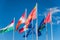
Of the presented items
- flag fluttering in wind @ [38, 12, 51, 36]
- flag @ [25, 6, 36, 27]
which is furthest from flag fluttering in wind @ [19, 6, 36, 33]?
flag fluttering in wind @ [38, 12, 51, 36]

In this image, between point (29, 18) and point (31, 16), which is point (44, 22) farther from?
point (31, 16)

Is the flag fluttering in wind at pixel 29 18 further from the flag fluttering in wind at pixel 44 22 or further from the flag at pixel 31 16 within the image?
the flag fluttering in wind at pixel 44 22

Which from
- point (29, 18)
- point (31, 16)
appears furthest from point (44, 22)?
point (31, 16)

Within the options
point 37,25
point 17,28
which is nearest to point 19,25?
point 17,28

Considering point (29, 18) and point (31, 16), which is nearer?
point (31, 16)

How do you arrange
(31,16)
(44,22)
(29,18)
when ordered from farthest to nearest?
1. (44,22)
2. (29,18)
3. (31,16)

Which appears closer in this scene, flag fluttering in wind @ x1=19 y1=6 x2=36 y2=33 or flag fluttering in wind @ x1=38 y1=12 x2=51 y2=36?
flag fluttering in wind @ x1=19 y1=6 x2=36 y2=33

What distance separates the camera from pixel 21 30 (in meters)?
51.9

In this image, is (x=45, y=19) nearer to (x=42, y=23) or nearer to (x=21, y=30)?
(x=42, y=23)

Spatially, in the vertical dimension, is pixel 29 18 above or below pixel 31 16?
below

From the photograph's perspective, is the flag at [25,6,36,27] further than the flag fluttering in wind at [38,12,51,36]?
No

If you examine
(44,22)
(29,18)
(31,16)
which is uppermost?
(31,16)

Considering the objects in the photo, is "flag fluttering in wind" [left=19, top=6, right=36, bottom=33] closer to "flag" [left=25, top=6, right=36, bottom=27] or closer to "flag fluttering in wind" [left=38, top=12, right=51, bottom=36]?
"flag" [left=25, top=6, right=36, bottom=27]

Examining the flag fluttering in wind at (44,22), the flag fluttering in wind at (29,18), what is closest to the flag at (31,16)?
the flag fluttering in wind at (29,18)
